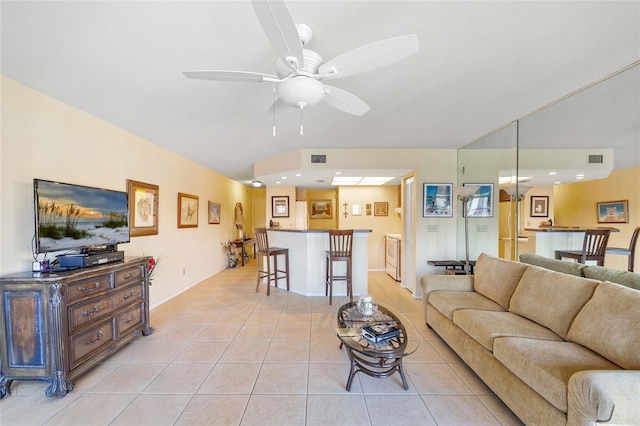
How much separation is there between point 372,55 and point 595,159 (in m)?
2.53

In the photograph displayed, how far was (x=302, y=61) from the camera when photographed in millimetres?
1421

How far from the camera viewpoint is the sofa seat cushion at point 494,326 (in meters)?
1.84

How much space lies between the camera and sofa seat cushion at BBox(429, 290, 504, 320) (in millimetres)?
2426

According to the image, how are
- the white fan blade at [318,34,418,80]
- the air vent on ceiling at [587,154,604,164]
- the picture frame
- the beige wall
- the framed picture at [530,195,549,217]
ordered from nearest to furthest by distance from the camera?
the white fan blade at [318,34,418,80], the beige wall, the air vent on ceiling at [587,154,604,164], the framed picture at [530,195,549,217], the picture frame

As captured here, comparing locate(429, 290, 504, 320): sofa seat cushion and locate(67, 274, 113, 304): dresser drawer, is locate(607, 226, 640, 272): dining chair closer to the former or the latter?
locate(429, 290, 504, 320): sofa seat cushion

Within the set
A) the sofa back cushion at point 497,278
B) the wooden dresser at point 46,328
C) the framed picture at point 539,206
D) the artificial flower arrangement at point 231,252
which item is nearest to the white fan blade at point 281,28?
the wooden dresser at point 46,328

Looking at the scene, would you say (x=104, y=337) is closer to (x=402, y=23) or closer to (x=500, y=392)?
(x=500, y=392)

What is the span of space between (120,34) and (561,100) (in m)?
3.82

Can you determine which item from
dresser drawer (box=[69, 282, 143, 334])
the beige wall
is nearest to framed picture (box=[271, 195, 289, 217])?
the beige wall

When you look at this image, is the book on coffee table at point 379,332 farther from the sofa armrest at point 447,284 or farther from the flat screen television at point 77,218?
the flat screen television at point 77,218

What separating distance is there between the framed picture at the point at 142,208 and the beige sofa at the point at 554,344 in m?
3.92

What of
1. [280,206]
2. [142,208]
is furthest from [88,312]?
[280,206]

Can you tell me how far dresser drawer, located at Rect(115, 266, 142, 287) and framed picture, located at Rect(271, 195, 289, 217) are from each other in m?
3.99

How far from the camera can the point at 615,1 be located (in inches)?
54.9
